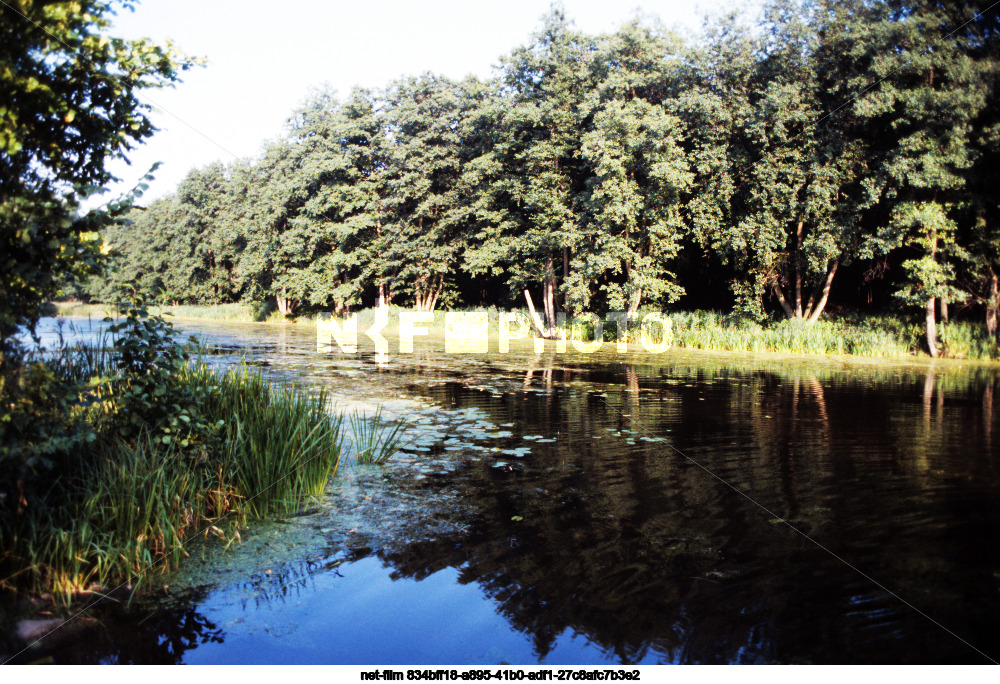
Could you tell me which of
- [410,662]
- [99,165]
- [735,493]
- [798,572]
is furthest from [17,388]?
[735,493]

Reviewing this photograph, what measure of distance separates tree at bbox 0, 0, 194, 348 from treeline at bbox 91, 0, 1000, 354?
1.40m

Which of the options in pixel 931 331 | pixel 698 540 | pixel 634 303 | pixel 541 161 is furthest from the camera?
pixel 541 161

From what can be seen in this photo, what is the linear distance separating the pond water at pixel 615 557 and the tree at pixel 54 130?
217cm

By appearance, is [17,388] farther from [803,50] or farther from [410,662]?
[803,50]

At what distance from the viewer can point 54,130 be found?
4.08 metres

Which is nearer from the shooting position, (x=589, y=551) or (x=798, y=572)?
(x=798, y=572)

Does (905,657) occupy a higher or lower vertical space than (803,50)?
lower

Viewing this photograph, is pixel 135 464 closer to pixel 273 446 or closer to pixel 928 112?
pixel 273 446

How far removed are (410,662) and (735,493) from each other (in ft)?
14.3

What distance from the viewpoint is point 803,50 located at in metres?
24.5

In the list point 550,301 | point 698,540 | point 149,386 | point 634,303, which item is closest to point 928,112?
point 634,303

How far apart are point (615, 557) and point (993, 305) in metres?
22.3

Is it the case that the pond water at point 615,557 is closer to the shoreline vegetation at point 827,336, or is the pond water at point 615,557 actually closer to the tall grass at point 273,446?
the tall grass at point 273,446

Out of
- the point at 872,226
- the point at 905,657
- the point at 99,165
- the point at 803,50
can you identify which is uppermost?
the point at 803,50
